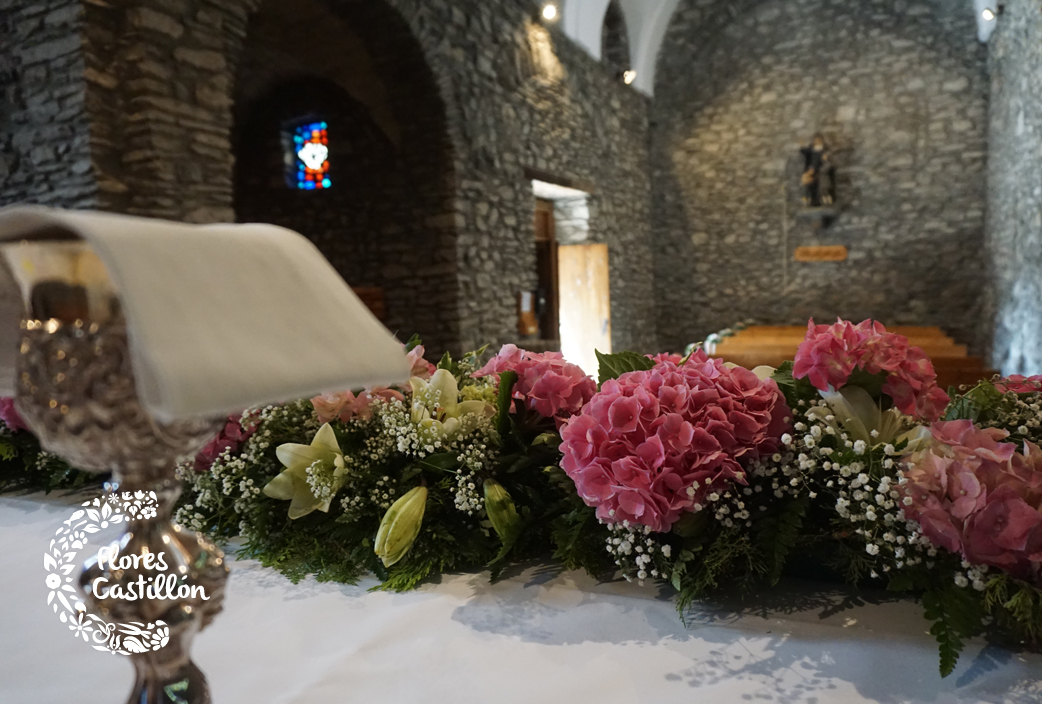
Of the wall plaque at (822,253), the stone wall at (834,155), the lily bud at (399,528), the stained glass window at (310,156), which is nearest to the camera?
the lily bud at (399,528)

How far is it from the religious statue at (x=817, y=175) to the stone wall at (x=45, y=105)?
27.9 ft

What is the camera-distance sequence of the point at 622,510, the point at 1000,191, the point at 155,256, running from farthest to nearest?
the point at 1000,191, the point at 622,510, the point at 155,256

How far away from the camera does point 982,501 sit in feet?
2.68

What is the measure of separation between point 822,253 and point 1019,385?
8.98 meters

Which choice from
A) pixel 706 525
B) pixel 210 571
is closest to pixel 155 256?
pixel 210 571

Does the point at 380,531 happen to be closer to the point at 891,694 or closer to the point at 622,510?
the point at 622,510

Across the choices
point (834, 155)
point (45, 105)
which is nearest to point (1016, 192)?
point (834, 155)

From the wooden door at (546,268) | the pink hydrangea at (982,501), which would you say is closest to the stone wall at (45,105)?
the pink hydrangea at (982,501)

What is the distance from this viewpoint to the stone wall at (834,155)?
8.68m

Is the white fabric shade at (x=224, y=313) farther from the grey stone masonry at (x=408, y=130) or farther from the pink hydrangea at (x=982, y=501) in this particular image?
the grey stone masonry at (x=408, y=130)

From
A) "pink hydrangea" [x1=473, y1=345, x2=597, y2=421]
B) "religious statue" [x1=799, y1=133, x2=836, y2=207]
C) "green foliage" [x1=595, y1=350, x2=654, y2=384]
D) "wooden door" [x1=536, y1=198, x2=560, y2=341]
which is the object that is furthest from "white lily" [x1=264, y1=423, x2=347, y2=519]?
"religious statue" [x1=799, y1=133, x2=836, y2=207]

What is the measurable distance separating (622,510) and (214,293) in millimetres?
677

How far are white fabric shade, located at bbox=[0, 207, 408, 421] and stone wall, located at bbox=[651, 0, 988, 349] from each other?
9723 mm

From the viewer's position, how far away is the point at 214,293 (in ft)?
1.42
